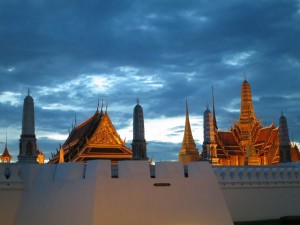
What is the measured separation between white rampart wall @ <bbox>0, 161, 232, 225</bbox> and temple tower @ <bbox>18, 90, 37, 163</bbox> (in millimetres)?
2637

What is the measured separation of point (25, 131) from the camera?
25.0m

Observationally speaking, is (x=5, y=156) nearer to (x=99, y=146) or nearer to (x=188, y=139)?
(x=99, y=146)

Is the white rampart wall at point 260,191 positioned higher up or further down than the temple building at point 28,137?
further down

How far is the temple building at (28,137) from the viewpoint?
24656 millimetres

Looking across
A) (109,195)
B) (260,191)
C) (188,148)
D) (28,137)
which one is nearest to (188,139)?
(188,148)

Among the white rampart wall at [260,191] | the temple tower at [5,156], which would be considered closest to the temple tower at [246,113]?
the white rampart wall at [260,191]

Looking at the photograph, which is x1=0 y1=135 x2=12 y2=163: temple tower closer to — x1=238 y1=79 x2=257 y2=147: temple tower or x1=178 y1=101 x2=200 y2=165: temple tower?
x1=178 y1=101 x2=200 y2=165: temple tower

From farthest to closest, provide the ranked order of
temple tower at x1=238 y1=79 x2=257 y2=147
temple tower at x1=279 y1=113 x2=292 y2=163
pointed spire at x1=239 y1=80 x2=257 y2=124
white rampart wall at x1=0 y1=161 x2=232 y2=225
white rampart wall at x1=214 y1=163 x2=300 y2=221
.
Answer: pointed spire at x1=239 y1=80 x2=257 y2=124
temple tower at x1=238 y1=79 x2=257 y2=147
temple tower at x1=279 y1=113 x2=292 y2=163
white rampart wall at x1=214 y1=163 x2=300 y2=221
white rampart wall at x1=0 y1=161 x2=232 y2=225

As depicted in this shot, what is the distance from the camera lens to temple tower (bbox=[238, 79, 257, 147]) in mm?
50966

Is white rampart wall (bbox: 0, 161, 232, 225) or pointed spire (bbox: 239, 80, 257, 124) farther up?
pointed spire (bbox: 239, 80, 257, 124)

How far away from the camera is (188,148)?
143ft

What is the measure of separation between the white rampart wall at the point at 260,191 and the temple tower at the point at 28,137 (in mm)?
9571

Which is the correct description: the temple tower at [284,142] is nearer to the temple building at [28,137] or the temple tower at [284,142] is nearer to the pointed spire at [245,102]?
the pointed spire at [245,102]

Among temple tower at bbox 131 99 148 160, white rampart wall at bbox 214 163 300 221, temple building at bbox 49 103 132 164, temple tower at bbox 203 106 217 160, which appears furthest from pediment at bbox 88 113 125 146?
white rampart wall at bbox 214 163 300 221
